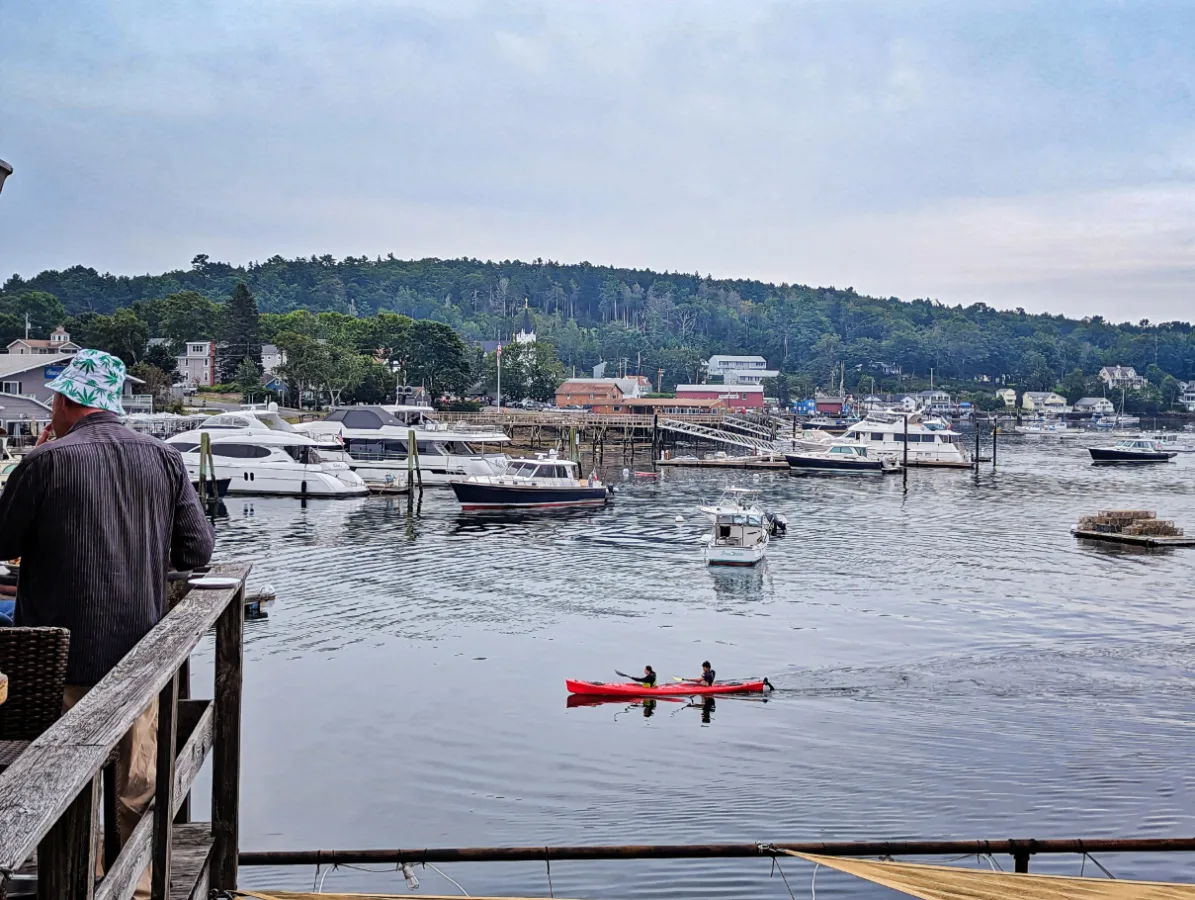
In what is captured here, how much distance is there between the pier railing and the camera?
230 centimetres

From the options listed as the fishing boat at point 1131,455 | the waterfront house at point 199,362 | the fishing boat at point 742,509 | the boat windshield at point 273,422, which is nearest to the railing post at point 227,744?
the fishing boat at point 742,509

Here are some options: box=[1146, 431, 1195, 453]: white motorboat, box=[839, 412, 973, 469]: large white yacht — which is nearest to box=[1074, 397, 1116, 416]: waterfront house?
box=[1146, 431, 1195, 453]: white motorboat

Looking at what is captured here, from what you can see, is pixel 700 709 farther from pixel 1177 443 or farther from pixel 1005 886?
pixel 1177 443

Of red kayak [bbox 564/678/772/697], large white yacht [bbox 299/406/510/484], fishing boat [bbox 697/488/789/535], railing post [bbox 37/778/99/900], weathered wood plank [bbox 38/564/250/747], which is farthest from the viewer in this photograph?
large white yacht [bbox 299/406/510/484]

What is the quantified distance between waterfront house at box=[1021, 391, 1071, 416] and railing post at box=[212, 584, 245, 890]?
182012 millimetres

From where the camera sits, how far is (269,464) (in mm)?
46750

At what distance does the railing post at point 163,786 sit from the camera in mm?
3633

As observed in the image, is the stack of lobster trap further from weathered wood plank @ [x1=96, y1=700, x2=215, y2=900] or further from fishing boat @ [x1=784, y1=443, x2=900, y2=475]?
weathered wood plank @ [x1=96, y1=700, x2=215, y2=900]

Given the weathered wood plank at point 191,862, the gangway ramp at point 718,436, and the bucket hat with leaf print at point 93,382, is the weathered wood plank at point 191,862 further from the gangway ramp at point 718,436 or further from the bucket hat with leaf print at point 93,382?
the gangway ramp at point 718,436

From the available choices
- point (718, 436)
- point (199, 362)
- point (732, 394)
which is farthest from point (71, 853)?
point (732, 394)

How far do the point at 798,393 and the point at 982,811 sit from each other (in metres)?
161

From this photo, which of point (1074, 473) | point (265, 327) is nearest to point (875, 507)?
point (1074, 473)

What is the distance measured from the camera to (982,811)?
42.0 feet

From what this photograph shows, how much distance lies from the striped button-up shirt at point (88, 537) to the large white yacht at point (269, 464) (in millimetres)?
42600
